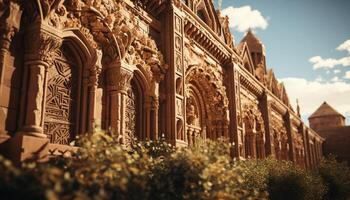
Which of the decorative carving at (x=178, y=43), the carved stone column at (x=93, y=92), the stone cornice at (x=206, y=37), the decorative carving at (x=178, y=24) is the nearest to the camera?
the carved stone column at (x=93, y=92)

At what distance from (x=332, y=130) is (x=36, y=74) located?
4141cm

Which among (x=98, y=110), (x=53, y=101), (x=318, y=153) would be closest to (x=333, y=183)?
(x=98, y=110)

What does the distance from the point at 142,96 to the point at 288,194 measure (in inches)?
253

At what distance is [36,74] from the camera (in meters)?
5.95

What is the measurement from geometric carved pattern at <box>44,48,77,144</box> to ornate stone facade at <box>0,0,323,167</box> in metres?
0.02

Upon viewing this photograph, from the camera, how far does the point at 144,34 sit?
9.65 meters

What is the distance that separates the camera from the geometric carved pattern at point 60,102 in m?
6.59

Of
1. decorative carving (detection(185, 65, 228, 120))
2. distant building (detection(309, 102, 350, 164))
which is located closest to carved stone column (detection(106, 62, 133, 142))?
decorative carving (detection(185, 65, 228, 120))

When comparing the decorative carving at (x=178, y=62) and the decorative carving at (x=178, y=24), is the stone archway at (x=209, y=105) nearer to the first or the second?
the decorative carving at (x=178, y=62)

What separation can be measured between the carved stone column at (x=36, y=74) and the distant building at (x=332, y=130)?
108 ft

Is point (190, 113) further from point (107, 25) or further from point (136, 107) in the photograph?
point (107, 25)

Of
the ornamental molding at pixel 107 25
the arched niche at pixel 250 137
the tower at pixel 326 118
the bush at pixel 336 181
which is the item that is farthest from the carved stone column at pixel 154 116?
the tower at pixel 326 118

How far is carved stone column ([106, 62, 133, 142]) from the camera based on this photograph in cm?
787

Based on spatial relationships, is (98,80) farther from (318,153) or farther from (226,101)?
(318,153)
